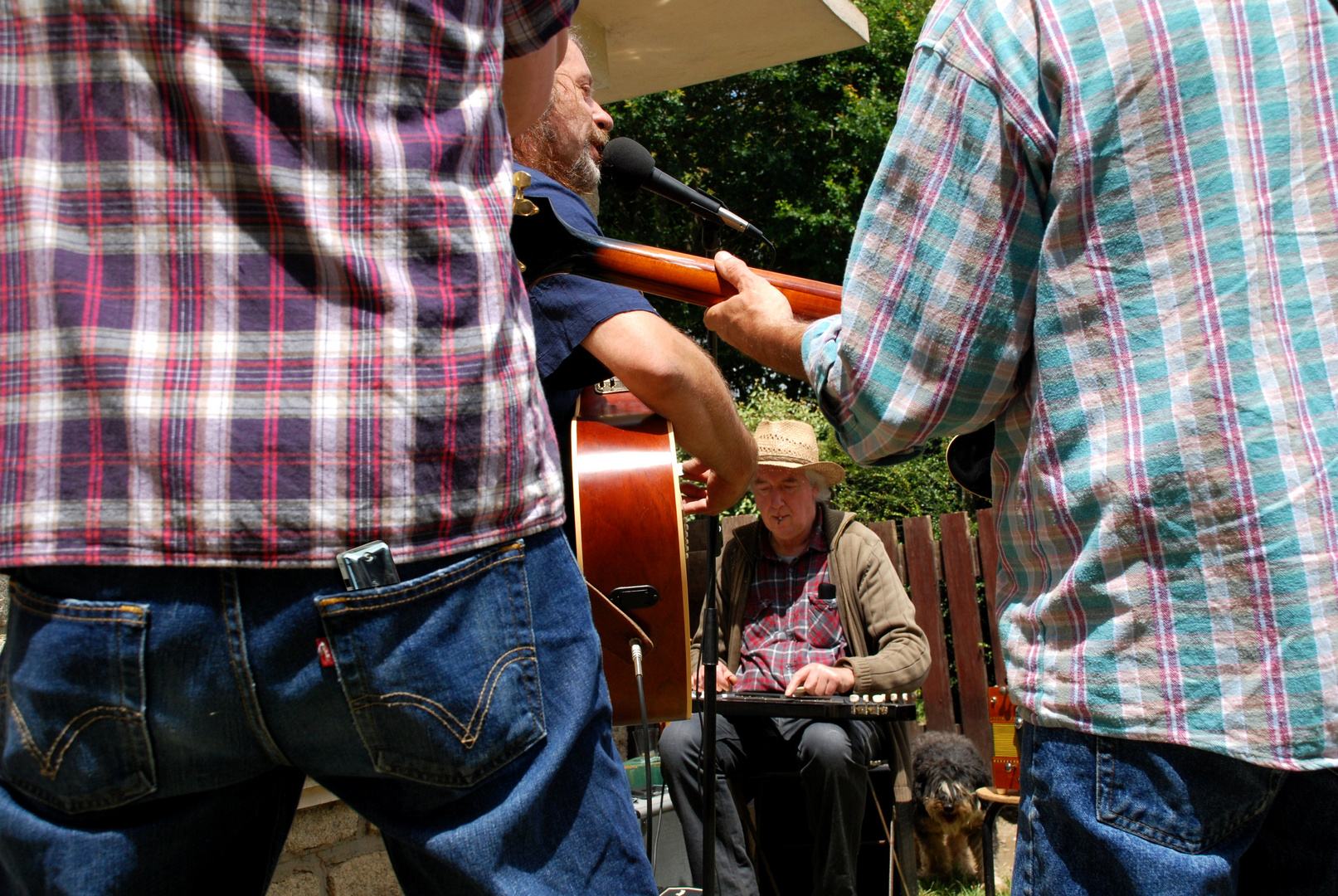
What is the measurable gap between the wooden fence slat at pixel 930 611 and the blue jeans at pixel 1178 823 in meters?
4.67

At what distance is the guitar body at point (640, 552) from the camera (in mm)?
2270

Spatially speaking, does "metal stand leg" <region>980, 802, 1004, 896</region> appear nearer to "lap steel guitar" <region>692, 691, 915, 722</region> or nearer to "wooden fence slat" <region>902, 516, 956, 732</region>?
"lap steel guitar" <region>692, 691, 915, 722</region>

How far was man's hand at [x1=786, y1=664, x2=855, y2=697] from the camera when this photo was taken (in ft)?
12.8

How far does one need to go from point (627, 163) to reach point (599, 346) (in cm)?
84

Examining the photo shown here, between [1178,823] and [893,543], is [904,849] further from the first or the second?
[1178,823]

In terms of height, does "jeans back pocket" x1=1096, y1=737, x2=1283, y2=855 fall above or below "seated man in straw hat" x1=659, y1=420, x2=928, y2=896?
above

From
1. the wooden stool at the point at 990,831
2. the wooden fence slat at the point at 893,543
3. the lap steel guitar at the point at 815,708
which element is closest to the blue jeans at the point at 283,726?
the wooden stool at the point at 990,831

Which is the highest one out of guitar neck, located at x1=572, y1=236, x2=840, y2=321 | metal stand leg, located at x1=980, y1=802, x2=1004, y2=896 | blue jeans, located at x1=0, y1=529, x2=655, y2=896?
guitar neck, located at x1=572, y1=236, x2=840, y2=321

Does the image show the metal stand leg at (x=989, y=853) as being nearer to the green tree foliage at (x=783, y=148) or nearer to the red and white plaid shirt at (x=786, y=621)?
the red and white plaid shirt at (x=786, y=621)

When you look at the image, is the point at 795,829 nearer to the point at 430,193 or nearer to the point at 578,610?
the point at 578,610

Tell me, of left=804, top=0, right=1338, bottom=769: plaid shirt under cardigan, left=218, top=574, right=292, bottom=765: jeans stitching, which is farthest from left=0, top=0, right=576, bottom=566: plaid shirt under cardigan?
left=804, top=0, right=1338, bottom=769: plaid shirt under cardigan

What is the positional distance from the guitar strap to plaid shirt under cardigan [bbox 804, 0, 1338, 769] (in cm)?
111

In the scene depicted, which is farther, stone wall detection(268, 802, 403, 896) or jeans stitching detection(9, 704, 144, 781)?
stone wall detection(268, 802, 403, 896)

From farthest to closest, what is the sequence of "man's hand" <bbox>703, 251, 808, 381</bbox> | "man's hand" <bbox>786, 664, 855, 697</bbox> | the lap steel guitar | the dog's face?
the dog's face → "man's hand" <bbox>786, 664, 855, 697</bbox> → the lap steel guitar → "man's hand" <bbox>703, 251, 808, 381</bbox>
